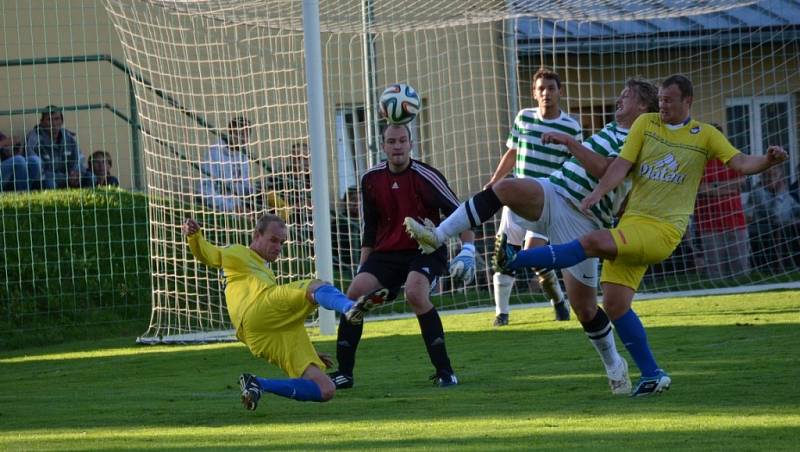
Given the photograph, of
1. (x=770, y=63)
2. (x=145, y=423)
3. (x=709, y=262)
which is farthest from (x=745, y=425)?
(x=770, y=63)

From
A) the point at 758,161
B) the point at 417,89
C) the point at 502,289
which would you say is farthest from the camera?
the point at 417,89

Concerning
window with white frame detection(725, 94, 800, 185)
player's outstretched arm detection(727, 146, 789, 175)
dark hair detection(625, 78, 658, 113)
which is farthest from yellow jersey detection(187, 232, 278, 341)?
window with white frame detection(725, 94, 800, 185)

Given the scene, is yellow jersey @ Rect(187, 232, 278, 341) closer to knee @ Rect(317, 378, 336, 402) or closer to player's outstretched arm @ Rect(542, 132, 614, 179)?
knee @ Rect(317, 378, 336, 402)

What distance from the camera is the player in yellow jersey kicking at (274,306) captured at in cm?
819

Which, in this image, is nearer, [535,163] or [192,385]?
[192,385]

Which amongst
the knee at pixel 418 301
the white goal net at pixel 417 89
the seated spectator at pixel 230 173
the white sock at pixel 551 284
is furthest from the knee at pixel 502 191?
the seated spectator at pixel 230 173

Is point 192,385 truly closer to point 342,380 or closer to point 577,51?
point 342,380

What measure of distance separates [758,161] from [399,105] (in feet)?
11.1

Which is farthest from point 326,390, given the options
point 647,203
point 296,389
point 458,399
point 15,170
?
point 15,170

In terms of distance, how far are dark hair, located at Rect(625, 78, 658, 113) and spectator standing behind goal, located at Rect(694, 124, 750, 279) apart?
11039 mm

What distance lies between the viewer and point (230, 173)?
1653cm

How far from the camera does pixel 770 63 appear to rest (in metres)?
22.1

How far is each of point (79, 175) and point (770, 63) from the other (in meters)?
11.5

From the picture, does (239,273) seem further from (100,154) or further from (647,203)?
(100,154)
